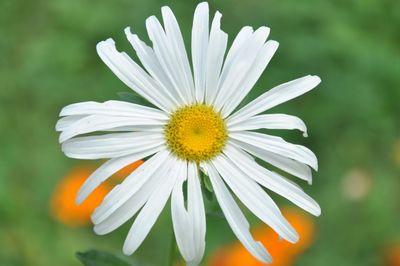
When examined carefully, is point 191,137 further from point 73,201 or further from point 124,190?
point 73,201

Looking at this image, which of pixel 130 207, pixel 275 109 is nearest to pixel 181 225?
pixel 130 207

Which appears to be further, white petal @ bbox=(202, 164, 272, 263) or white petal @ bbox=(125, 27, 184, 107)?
white petal @ bbox=(125, 27, 184, 107)

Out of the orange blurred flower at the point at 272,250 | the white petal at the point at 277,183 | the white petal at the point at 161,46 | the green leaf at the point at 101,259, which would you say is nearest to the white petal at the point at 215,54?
the white petal at the point at 161,46

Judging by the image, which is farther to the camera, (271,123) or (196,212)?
(271,123)

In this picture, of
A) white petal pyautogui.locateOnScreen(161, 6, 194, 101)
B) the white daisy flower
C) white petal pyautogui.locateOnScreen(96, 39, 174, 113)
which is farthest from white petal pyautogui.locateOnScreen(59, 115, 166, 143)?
white petal pyautogui.locateOnScreen(161, 6, 194, 101)

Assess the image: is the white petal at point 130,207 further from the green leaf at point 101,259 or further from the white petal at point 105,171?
the green leaf at point 101,259

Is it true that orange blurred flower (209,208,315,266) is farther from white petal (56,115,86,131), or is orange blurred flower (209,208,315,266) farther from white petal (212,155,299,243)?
white petal (56,115,86,131)

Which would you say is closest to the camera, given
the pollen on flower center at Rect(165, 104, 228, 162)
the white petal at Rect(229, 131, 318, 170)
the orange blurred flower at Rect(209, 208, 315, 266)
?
the white petal at Rect(229, 131, 318, 170)
